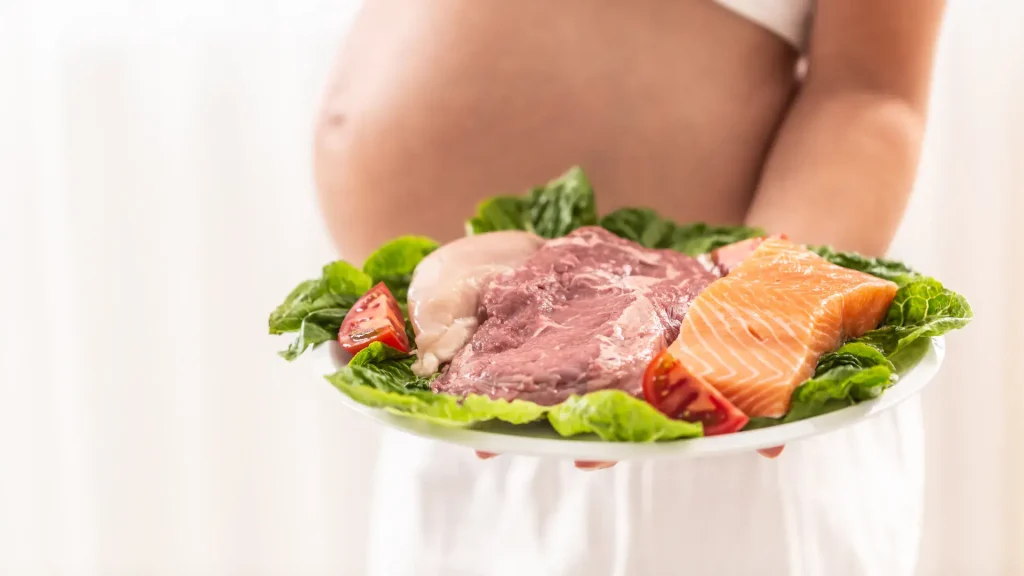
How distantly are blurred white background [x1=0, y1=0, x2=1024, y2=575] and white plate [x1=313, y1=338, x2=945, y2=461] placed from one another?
1.50 meters

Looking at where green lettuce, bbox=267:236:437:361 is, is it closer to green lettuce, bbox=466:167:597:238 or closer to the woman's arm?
green lettuce, bbox=466:167:597:238

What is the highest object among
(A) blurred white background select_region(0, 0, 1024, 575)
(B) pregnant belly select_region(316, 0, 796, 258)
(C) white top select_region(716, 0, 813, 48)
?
(C) white top select_region(716, 0, 813, 48)

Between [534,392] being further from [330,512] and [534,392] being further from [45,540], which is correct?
[45,540]

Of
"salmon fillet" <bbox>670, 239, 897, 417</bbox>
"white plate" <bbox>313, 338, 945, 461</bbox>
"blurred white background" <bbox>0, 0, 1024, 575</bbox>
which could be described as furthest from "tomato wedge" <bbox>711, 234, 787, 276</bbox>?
"blurred white background" <bbox>0, 0, 1024, 575</bbox>

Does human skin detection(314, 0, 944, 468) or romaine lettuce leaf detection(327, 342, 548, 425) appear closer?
romaine lettuce leaf detection(327, 342, 548, 425)

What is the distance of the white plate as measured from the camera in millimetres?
979

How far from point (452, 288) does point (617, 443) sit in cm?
43

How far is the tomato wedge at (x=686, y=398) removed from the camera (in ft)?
3.43

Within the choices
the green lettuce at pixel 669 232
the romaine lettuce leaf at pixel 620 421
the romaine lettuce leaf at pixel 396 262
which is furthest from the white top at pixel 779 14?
the romaine lettuce leaf at pixel 620 421

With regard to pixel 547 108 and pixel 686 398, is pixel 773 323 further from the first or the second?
pixel 547 108

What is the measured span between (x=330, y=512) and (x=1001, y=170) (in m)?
2.32

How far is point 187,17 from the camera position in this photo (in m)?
2.57

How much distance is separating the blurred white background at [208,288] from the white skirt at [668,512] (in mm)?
1013

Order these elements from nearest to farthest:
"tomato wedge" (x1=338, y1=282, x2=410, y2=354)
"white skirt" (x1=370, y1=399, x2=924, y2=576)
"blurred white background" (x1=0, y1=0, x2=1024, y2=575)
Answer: "tomato wedge" (x1=338, y1=282, x2=410, y2=354) → "white skirt" (x1=370, y1=399, x2=924, y2=576) → "blurred white background" (x1=0, y1=0, x2=1024, y2=575)
